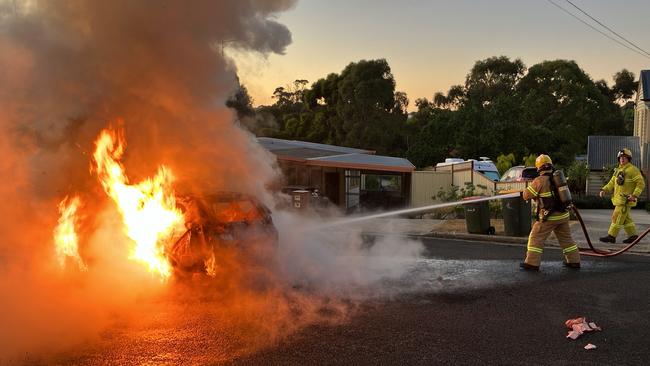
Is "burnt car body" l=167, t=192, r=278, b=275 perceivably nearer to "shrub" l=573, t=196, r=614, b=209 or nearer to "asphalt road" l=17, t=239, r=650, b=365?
"asphalt road" l=17, t=239, r=650, b=365

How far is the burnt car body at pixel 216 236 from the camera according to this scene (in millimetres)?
6195

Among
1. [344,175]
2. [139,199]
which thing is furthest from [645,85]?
[139,199]

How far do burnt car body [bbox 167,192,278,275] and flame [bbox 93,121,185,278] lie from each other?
158 millimetres

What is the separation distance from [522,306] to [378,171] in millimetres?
14581

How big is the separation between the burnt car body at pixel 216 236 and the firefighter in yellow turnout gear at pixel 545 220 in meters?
3.97

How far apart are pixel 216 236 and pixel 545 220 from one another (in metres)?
4.94

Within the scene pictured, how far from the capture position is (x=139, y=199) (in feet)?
20.1

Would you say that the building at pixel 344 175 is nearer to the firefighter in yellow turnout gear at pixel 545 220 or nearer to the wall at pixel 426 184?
the wall at pixel 426 184

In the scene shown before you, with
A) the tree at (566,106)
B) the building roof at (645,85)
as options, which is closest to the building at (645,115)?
the building roof at (645,85)

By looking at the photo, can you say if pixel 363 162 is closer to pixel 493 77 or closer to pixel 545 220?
pixel 545 220

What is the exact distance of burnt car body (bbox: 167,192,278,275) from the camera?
6.20 metres

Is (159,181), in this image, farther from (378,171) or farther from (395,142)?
(395,142)

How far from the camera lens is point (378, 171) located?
2016 centimetres

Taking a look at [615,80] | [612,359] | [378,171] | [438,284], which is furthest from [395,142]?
[612,359]
